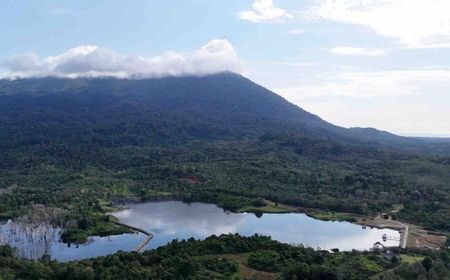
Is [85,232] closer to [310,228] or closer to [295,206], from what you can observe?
[310,228]

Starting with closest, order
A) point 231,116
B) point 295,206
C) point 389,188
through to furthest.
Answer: point 295,206 → point 389,188 → point 231,116

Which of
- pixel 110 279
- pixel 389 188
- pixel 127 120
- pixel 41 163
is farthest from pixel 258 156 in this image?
pixel 110 279

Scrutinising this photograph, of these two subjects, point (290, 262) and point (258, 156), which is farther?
point (258, 156)

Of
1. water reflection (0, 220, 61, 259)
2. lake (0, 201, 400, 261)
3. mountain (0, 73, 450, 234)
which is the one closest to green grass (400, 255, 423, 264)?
lake (0, 201, 400, 261)

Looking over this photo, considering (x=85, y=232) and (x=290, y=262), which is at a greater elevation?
(x=290, y=262)

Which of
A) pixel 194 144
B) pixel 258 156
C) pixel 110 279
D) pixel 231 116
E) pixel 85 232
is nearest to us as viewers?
pixel 110 279

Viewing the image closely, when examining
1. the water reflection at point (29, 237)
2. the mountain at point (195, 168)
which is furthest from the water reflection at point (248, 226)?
the water reflection at point (29, 237)

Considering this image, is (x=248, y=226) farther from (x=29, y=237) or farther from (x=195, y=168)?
(x=195, y=168)

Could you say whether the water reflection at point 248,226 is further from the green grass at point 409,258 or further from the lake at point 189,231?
the green grass at point 409,258

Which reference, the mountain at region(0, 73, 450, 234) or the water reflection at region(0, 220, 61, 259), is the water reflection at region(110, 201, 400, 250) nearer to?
the mountain at region(0, 73, 450, 234)
